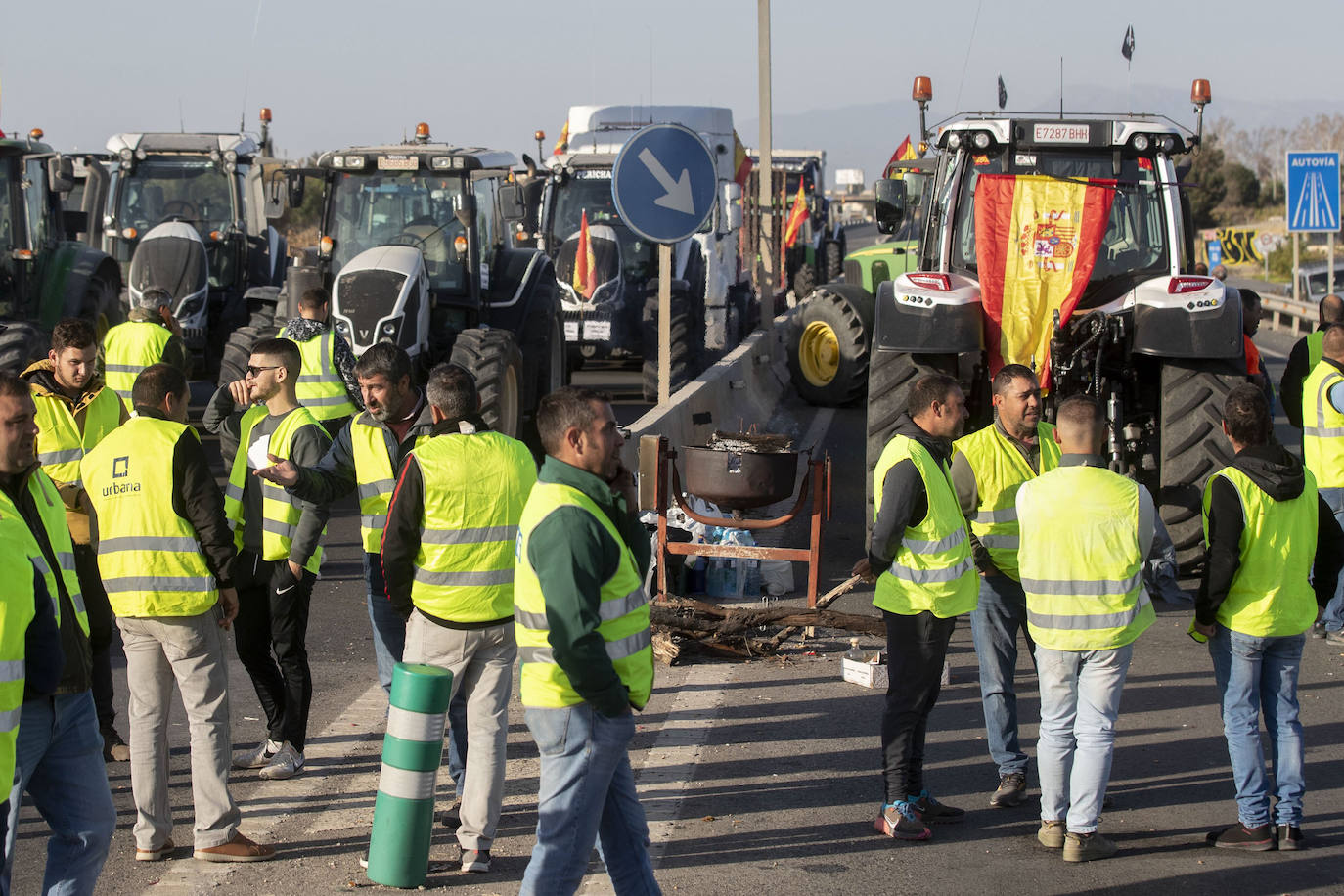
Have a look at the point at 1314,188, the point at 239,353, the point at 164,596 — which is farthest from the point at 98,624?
the point at 1314,188

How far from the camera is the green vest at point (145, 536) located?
211 inches

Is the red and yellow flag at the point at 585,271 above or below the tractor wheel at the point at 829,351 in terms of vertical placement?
above

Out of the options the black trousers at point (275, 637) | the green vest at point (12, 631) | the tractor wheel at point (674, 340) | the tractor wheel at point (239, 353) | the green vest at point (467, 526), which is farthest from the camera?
the tractor wheel at point (674, 340)

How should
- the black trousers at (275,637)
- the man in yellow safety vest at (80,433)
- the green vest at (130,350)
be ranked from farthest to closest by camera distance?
the green vest at (130,350), the black trousers at (275,637), the man in yellow safety vest at (80,433)

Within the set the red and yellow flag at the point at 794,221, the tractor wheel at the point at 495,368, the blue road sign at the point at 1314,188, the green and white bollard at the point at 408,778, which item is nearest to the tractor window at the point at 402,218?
the tractor wheel at the point at 495,368

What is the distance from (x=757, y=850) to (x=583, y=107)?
18889 mm

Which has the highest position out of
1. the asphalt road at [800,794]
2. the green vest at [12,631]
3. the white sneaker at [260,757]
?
the green vest at [12,631]

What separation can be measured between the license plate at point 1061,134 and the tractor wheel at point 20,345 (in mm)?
7171

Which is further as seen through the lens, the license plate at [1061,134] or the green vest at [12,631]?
the license plate at [1061,134]

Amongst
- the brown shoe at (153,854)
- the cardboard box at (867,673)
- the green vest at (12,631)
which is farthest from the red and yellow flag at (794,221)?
the green vest at (12,631)

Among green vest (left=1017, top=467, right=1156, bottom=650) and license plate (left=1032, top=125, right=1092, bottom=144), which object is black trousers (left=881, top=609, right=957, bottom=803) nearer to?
green vest (left=1017, top=467, right=1156, bottom=650)

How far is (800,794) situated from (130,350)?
19.8 ft

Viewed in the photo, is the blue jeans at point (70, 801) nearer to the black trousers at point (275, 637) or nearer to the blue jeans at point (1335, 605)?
the black trousers at point (275, 637)

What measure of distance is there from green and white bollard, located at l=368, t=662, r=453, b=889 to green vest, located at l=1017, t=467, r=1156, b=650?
206cm
